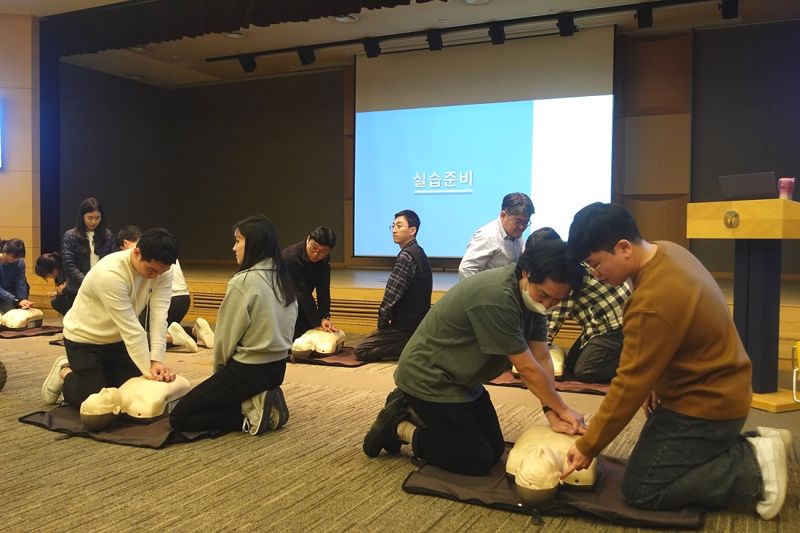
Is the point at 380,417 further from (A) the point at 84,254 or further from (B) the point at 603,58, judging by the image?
(B) the point at 603,58

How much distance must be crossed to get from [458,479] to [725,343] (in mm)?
895

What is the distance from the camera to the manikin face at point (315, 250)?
4043mm

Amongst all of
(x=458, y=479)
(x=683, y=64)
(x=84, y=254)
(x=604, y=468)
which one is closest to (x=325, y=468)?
(x=458, y=479)

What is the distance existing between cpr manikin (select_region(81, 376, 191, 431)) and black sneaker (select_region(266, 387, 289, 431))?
0.43 meters

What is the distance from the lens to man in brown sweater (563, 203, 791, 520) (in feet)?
5.55

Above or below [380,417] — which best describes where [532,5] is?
above

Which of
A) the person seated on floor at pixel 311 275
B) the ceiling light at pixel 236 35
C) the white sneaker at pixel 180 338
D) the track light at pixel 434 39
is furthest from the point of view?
the ceiling light at pixel 236 35

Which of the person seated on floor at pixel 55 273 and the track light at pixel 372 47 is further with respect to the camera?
the track light at pixel 372 47

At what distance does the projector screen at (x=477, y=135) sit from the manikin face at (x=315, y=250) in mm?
3338

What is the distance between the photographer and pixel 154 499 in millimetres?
1947

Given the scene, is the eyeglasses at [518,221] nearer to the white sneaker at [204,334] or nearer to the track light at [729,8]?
the white sneaker at [204,334]

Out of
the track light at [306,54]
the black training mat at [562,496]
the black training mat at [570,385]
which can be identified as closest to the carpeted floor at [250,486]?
the black training mat at [562,496]

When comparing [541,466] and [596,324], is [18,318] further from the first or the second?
[541,466]

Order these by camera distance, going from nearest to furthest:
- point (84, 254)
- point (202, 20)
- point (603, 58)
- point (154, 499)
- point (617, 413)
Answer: point (617, 413), point (154, 499), point (84, 254), point (202, 20), point (603, 58)
